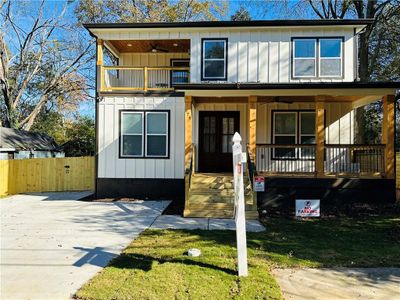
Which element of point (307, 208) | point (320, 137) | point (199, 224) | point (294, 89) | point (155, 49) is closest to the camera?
point (199, 224)

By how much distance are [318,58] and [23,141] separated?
20.6m

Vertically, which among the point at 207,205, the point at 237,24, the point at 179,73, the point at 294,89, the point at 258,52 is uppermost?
the point at 237,24

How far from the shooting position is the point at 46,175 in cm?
1717

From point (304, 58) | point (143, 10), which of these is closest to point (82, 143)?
point (143, 10)

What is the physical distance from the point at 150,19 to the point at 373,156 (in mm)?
20838

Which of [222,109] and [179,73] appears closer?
[222,109]

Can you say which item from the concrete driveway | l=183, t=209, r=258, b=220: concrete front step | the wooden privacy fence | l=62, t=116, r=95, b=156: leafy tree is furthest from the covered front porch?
l=62, t=116, r=95, b=156: leafy tree

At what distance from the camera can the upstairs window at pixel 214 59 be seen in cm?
1371

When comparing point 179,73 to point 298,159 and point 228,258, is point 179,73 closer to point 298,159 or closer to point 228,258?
point 298,159

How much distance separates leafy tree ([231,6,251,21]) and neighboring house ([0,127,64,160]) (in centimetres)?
1855

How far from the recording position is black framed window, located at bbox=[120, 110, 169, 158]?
1346cm

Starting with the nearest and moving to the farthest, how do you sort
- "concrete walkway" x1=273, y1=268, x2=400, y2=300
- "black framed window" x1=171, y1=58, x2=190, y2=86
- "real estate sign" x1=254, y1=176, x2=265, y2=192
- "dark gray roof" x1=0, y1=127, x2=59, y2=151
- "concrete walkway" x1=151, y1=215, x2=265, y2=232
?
"concrete walkway" x1=273, y1=268, x2=400, y2=300 < "concrete walkway" x1=151, y1=215, x2=265, y2=232 < "real estate sign" x1=254, y1=176, x2=265, y2=192 < "black framed window" x1=171, y1=58, x2=190, y2=86 < "dark gray roof" x1=0, y1=127, x2=59, y2=151

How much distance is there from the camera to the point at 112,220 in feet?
31.1

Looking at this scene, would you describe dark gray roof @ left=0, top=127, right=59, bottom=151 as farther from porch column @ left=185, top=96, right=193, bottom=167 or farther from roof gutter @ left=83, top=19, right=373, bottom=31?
porch column @ left=185, top=96, right=193, bottom=167
